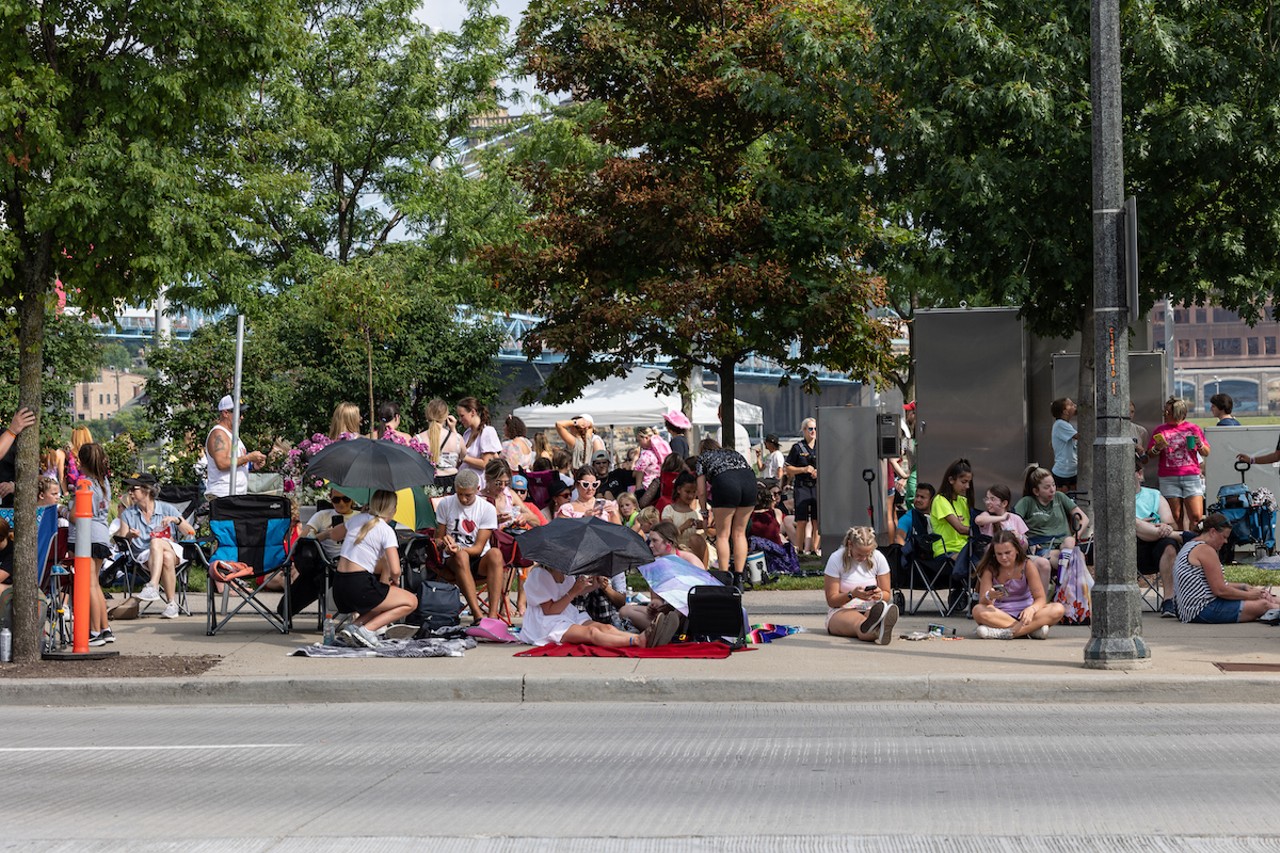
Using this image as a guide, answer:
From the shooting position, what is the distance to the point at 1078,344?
71.5ft

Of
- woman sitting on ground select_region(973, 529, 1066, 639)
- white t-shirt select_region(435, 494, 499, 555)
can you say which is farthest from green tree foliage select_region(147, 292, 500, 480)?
woman sitting on ground select_region(973, 529, 1066, 639)

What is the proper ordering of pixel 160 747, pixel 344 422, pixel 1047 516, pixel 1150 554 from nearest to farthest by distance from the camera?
pixel 160 747
pixel 1047 516
pixel 344 422
pixel 1150 554

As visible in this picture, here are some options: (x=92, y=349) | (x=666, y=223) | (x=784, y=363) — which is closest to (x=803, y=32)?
(x=666, y=223)

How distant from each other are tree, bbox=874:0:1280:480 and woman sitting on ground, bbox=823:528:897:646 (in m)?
5.06

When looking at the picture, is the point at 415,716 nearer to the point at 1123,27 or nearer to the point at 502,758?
the point at 502,758

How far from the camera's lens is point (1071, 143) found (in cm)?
1880

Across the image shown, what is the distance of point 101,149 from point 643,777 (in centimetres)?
695

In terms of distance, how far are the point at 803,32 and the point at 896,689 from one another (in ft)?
37.3

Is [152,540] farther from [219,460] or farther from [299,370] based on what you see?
[299,370]

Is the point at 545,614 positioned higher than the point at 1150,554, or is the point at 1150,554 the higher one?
the point at 1150,554

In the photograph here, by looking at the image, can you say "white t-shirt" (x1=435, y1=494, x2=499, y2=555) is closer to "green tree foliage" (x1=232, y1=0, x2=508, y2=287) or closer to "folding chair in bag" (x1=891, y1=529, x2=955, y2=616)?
"folding chair in bag" (x1=891, y1=529, x2=955, y2=616)

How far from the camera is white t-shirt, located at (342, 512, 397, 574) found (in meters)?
13.1

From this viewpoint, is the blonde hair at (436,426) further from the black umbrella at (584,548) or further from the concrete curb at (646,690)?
the concrete curb at (646,690)

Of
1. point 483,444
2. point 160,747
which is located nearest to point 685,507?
point 483,444
